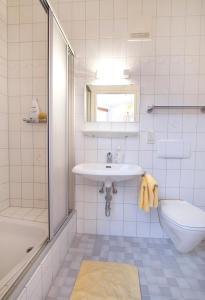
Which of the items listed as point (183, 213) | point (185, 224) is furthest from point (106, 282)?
point (183, 213)

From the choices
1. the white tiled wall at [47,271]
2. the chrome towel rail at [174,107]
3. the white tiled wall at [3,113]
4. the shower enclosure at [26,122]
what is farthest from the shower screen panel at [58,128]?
the chrome towel rail at [174,107]

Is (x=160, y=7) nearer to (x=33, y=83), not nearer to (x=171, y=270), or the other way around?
(x=33, y=83)

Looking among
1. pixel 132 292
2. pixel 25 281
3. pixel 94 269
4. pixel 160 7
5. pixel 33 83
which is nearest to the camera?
pixel 25 281

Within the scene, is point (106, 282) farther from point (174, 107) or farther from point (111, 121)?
point (174, 107)

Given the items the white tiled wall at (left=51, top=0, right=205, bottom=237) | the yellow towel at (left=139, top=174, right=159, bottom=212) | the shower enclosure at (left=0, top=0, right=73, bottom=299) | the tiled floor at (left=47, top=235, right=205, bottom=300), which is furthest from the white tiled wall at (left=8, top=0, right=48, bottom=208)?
the yellow towel at (left=139, top=174, right=159, bottom=212)

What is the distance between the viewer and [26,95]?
210cm

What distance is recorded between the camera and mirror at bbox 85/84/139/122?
205 centimetres

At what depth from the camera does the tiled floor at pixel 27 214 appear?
6.12 ft

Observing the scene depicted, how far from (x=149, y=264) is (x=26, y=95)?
2.02 meters

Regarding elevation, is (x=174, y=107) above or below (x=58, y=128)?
above

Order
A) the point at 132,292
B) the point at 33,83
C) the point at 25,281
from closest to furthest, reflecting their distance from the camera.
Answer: the point at 25,281 < the point at 132,292 < the point at 33,83

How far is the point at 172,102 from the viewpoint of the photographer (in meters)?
2.02

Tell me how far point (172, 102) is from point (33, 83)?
4.81 feet

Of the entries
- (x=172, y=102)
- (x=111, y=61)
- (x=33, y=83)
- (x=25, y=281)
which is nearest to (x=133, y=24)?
(x=111, y=61)
